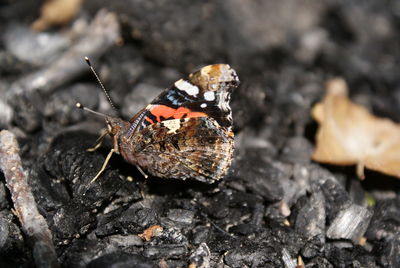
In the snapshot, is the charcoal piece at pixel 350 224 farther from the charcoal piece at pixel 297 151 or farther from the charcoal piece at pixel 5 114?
the charcoal piece at pixel 5 114

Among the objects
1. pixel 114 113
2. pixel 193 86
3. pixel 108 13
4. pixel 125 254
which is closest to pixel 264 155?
Answer: pixel 193 86

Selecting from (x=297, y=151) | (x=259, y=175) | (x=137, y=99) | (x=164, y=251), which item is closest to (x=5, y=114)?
(x=137, y=99)

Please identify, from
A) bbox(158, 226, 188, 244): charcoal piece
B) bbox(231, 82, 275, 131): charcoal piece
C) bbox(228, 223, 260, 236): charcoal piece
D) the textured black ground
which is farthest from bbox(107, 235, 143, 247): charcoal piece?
bbox(231, 82, 275, 131): charcoal piece

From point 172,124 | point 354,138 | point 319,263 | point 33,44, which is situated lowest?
point 319,263

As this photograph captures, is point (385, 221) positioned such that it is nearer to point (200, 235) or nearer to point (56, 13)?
point (200, 235)

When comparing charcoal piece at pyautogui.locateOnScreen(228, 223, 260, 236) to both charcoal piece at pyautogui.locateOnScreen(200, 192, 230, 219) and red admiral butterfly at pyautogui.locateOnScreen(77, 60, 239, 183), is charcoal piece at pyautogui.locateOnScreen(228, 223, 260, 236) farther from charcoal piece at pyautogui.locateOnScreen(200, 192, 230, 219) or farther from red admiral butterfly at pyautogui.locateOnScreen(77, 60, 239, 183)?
red admiral butterfly at pyautogui.locateOnScreen(77, 60, 239, 183)

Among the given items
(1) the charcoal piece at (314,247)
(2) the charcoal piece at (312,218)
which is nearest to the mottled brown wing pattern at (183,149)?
(2) the charcoal piece at (312,218)
